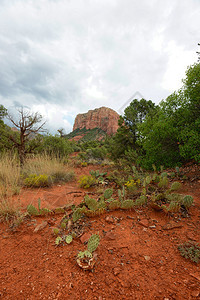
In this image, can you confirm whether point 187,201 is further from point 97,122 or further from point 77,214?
point 97,122

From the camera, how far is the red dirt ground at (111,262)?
45.6 inches

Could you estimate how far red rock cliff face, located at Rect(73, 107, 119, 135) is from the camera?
59.8m

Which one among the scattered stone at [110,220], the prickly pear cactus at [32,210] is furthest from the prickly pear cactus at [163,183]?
the prickly pear cactus at [32,210]

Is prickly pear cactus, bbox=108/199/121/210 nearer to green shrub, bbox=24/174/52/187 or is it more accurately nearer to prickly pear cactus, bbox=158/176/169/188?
prickly pear cactus, bbox=158/176/169/188

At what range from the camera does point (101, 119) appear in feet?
229

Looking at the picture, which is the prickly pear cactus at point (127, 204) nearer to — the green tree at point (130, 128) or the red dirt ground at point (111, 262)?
the red dirt ground at point (111, 262)

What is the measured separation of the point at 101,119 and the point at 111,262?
231 feet

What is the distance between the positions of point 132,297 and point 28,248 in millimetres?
1335

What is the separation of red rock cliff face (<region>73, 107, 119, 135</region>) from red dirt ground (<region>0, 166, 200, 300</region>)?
186ft

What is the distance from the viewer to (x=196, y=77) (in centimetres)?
366

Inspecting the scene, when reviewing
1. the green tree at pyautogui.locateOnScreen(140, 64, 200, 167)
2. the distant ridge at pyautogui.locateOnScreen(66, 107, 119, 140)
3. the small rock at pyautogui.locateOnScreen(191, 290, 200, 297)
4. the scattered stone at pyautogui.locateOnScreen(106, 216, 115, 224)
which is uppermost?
the distant ridge at pyautogui.locateOnScreen(66, 107, 119, 140)

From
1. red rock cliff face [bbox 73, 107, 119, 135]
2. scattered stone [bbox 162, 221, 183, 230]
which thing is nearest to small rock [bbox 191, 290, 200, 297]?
scattered stone [bbox 162, 221, 183, 230]

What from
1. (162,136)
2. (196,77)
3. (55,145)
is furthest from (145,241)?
(55,145)

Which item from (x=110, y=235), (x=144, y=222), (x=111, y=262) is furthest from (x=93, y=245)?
(x=144, y=222)
